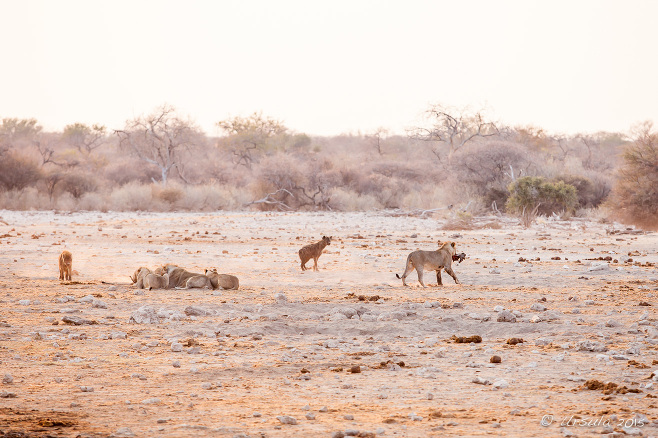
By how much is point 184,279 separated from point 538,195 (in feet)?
66.0

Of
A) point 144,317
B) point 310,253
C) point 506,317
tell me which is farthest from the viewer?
point 310,253

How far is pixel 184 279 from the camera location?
Result: 13359 millimetres

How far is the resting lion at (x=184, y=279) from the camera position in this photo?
1318 cm

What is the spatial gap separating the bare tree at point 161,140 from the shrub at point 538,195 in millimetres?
22725

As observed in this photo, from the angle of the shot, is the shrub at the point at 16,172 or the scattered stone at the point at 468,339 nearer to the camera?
the scattered stone at the point at 468,339

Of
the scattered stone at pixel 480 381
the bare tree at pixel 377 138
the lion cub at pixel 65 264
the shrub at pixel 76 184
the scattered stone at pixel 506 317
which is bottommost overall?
the scattered stone at pixel 480 381

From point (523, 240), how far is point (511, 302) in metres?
11.4

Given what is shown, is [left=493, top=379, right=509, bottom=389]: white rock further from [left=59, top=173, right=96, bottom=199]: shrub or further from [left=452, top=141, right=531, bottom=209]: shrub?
[left=59, top=173, right=96, bottom=199]: shrub

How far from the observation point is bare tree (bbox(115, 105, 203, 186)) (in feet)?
157

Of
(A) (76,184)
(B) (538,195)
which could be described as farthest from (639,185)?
(A) (76,184)

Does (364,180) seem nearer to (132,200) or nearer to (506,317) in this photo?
(132,200)

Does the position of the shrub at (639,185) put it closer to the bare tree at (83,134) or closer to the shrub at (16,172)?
the shrub at (16,172)

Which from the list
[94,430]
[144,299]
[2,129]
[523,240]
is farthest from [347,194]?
[2,129]

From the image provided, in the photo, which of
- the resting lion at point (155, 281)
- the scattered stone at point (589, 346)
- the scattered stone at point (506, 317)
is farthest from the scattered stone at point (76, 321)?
the scattered stone at point (589, 346)
